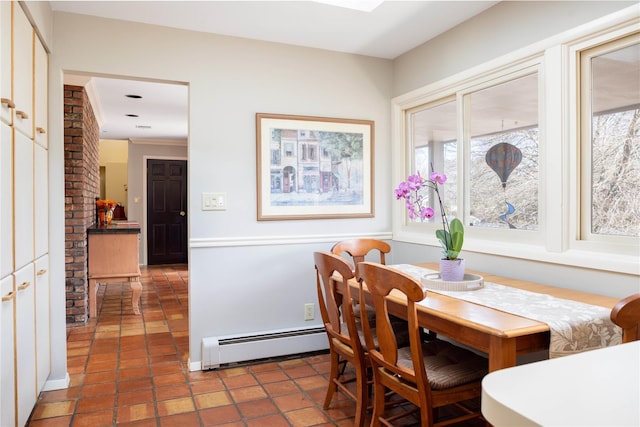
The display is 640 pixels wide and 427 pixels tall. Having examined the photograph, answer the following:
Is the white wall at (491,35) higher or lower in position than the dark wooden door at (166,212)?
higher

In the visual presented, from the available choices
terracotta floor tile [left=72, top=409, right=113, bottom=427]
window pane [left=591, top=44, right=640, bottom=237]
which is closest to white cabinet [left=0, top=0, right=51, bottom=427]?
terracotta floor tile [left=72, top=409, right=113, bottom=427]

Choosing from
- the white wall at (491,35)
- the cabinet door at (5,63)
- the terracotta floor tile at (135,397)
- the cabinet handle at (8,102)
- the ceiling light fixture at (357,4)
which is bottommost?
the terracotta floor tile at (135,397)

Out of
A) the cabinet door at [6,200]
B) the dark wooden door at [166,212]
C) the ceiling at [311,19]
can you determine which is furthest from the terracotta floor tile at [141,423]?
the dark wooden door at [166,212]

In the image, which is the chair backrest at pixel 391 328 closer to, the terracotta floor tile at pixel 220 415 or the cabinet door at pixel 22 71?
the terracotta floor tile at pixel 220 415

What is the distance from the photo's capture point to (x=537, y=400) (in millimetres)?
629

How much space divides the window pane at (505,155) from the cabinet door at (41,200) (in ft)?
8.25

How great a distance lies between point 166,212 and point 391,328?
271 inches

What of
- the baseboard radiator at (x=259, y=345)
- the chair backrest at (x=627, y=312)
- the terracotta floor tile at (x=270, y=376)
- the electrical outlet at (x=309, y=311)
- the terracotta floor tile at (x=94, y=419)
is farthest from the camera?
the electrical outlet at (x=309, y=311)

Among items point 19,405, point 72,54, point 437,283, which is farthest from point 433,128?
point 19,405

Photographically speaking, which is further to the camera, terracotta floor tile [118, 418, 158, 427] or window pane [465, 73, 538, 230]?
window pane [465, 73, 538, 230]

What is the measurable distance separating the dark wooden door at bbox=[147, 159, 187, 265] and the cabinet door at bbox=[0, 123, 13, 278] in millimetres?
6174

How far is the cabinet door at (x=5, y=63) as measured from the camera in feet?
5.37

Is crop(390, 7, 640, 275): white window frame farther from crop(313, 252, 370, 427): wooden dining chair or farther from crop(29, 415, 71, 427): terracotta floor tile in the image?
crop(29, 415, 71, 427): terracotta floor tile

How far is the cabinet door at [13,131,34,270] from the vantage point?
1.87 metres
